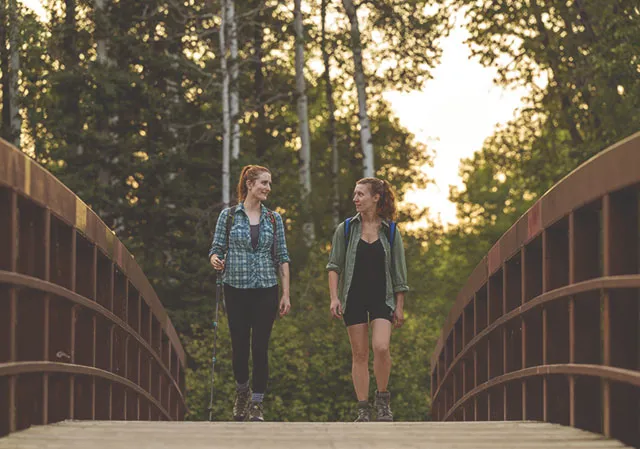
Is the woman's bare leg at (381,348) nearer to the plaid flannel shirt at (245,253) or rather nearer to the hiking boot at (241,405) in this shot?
the plaid flannel shirt at (245,253)

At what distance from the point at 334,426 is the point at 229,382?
13649mm

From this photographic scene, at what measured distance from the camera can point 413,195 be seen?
46250 mm

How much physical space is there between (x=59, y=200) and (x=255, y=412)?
3.41 m

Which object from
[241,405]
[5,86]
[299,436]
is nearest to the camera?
[299,436]

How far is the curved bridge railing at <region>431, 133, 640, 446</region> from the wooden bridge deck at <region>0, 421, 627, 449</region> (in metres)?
0.19

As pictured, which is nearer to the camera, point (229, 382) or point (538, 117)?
point (229, 382)

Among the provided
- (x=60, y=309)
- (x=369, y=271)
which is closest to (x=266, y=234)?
(x=369, y=271)

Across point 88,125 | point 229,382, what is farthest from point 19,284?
point 88,125

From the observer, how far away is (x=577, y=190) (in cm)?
604

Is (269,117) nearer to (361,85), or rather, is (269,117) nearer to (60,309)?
(361,85)

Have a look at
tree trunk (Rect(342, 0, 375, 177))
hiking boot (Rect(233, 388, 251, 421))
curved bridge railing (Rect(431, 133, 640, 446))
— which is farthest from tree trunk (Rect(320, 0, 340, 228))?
curved bridge railing (Rect(431, 133, 640, 446))

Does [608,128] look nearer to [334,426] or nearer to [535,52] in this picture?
[535,52]

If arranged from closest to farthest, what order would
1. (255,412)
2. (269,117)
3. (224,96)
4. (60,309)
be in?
(60,309)
(255,412)
(224,96)
(269,117)

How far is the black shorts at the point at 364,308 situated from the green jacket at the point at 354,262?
4cm
